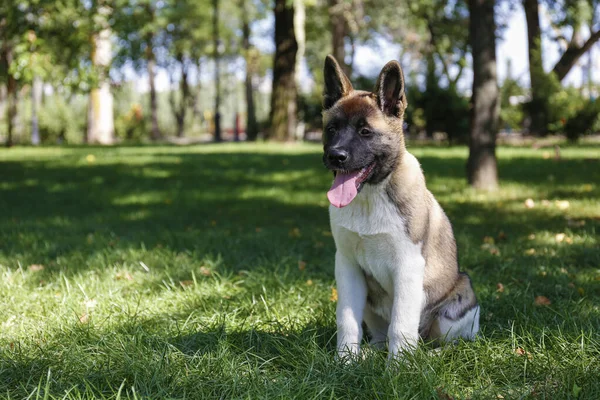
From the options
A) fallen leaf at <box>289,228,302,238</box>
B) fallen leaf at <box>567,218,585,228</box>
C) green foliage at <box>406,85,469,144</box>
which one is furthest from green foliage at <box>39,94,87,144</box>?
fallen leaf at <box>567,218,585,228</box>

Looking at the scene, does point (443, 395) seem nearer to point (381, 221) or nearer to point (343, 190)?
point (381, 221)

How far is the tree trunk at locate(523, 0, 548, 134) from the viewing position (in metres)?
21.5

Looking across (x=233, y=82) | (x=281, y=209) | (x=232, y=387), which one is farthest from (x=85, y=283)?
(x=233, y=82)

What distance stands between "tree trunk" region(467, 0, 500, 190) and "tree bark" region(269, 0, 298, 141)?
422 inches

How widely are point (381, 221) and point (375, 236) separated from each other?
9cm

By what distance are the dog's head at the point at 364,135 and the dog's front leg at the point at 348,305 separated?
0.47 meters

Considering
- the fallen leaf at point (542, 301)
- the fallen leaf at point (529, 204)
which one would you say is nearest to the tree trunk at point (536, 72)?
the fallen leaf at point (529, 204)

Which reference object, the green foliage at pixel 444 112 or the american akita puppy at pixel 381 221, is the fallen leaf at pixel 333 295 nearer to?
the american akita puppy at pixel 381 221

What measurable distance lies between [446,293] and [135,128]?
1412 inches

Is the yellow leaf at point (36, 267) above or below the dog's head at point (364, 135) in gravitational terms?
below

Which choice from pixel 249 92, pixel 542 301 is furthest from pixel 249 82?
pixel 542 301

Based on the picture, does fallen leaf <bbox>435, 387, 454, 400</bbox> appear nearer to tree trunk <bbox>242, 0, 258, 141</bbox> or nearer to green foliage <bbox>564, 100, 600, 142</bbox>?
green foliage <bbox>564, 100, 600, 142</bbox>

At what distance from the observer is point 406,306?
342 centimetres

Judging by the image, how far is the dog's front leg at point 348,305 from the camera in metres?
3.59
